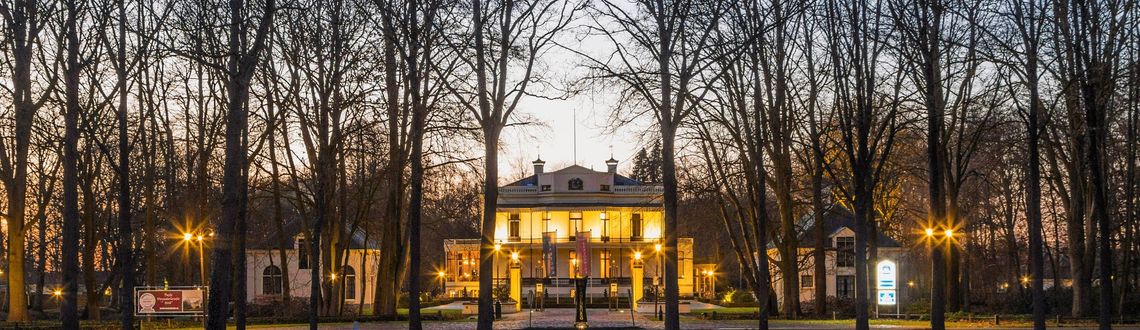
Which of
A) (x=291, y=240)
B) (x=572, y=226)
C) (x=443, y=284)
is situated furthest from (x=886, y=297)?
(x=443, y=284)

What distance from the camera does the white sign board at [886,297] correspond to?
130 ft

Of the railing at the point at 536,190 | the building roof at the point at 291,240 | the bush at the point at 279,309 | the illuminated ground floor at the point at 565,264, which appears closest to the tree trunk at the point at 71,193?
the bush at the point at 279,309

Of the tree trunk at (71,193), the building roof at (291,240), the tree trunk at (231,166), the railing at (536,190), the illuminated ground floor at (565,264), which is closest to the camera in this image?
the tree trunk at (231,166)

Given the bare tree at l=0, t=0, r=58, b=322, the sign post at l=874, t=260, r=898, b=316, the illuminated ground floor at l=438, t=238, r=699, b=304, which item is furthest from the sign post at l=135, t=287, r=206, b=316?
the illuminated ground floor at l=438, t=238, r=699, b=304

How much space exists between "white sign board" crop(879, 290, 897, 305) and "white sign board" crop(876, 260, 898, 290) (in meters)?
0.13

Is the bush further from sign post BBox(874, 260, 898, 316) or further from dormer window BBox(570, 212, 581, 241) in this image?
dormer window BBox(570, 212, 581, 241)

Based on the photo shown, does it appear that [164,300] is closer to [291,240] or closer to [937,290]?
[937,290]

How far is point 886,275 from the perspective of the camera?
39812 mm

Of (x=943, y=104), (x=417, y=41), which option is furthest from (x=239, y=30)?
(x=943, y=104)

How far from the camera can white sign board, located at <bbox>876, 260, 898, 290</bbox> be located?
39.7 metres

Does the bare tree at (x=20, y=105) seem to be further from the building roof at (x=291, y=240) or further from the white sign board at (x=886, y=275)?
the building roof at (x=291, y=240)

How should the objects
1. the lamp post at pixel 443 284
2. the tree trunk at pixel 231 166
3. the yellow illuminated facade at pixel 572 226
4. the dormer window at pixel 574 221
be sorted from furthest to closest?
the lamp post at pixel 443 284, the dormer window at pixel 574 221, the yellow illuminated facade at pixel 572 226, the tree trunk at pixel 231 166

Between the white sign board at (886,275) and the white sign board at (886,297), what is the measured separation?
13cm

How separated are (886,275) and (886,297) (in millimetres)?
694
